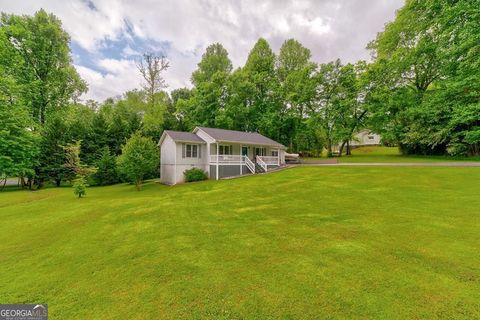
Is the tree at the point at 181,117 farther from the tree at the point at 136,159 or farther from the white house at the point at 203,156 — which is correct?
the tree at the point at 136,159

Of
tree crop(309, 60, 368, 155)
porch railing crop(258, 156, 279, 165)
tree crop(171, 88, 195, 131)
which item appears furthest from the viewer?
tree crop(171, 88, 195, 131)

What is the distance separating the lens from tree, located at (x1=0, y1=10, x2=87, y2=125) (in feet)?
Result: 77.6

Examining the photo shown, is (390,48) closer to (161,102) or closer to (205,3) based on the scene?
(205,3)

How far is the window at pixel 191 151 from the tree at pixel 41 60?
63.3 ft

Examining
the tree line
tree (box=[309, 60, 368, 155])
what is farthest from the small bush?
tree (box=[309, 60, 368, 155])

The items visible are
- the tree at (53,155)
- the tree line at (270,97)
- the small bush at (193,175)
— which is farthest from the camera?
the tree at (53,155)

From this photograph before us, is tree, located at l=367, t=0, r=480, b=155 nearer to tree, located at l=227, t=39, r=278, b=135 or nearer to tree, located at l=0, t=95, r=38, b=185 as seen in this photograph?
tree, located at l=227, t=39, r=278, b=135

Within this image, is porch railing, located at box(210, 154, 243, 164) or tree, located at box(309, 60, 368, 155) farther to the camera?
tree, located at box(309, 60, 368, 155)

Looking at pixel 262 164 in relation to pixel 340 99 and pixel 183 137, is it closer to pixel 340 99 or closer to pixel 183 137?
pixel 183 137

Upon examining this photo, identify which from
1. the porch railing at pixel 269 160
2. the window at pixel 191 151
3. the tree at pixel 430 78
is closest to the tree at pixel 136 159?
the window at pixel 191 151

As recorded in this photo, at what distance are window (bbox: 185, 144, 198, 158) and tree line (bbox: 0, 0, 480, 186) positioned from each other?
4976 millimetres

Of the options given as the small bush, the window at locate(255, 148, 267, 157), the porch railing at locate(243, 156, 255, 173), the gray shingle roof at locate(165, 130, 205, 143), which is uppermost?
the gray shingle roof at locate(165, 130, 205, 143)

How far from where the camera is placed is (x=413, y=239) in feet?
18.2

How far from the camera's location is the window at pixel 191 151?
20.8 metres
